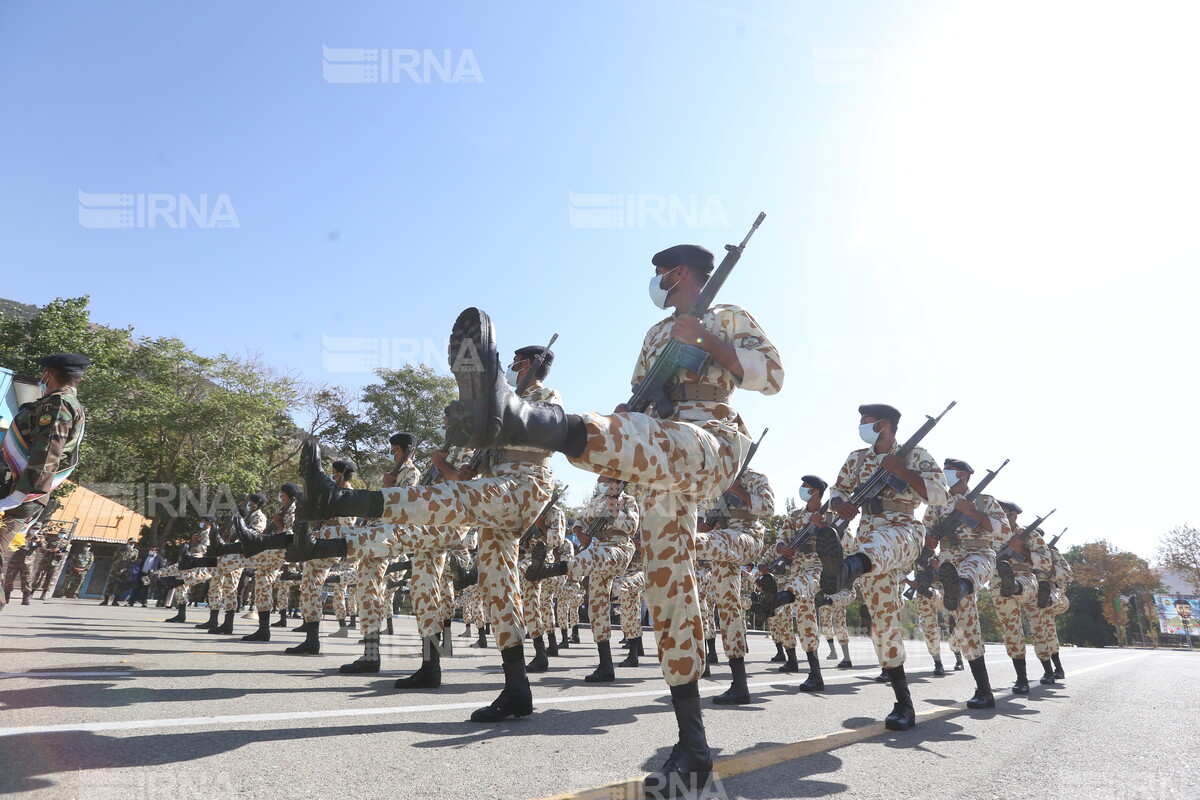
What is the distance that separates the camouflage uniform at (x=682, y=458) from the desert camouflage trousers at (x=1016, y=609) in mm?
5984

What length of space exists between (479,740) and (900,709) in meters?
2.91

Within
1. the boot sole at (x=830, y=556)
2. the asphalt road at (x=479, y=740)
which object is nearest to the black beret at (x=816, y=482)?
the asphalt road at (x=479, y=740)

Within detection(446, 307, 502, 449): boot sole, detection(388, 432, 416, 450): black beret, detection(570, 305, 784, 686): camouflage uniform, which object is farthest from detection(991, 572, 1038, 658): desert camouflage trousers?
detection(446, 307, 502, 449): boot sole

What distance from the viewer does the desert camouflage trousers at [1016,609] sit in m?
7.23

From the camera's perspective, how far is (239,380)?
31.1 metres

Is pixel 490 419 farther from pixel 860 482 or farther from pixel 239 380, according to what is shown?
pixel 239 380

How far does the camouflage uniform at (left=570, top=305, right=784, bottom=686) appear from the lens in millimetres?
2340

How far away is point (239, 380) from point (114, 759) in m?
33.1

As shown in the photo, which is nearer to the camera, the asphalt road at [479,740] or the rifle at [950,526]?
the asphalt road at [479,740]

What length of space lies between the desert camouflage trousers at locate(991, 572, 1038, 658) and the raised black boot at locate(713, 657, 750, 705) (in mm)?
3867

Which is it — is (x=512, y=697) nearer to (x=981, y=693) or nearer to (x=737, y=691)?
(x=737, y=691)

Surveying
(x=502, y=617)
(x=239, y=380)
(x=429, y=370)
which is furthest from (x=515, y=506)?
(x=429, y=370)

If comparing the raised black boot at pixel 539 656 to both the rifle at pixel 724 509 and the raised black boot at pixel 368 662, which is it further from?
the rifle at pixel 724 509

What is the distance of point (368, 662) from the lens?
5852mm
